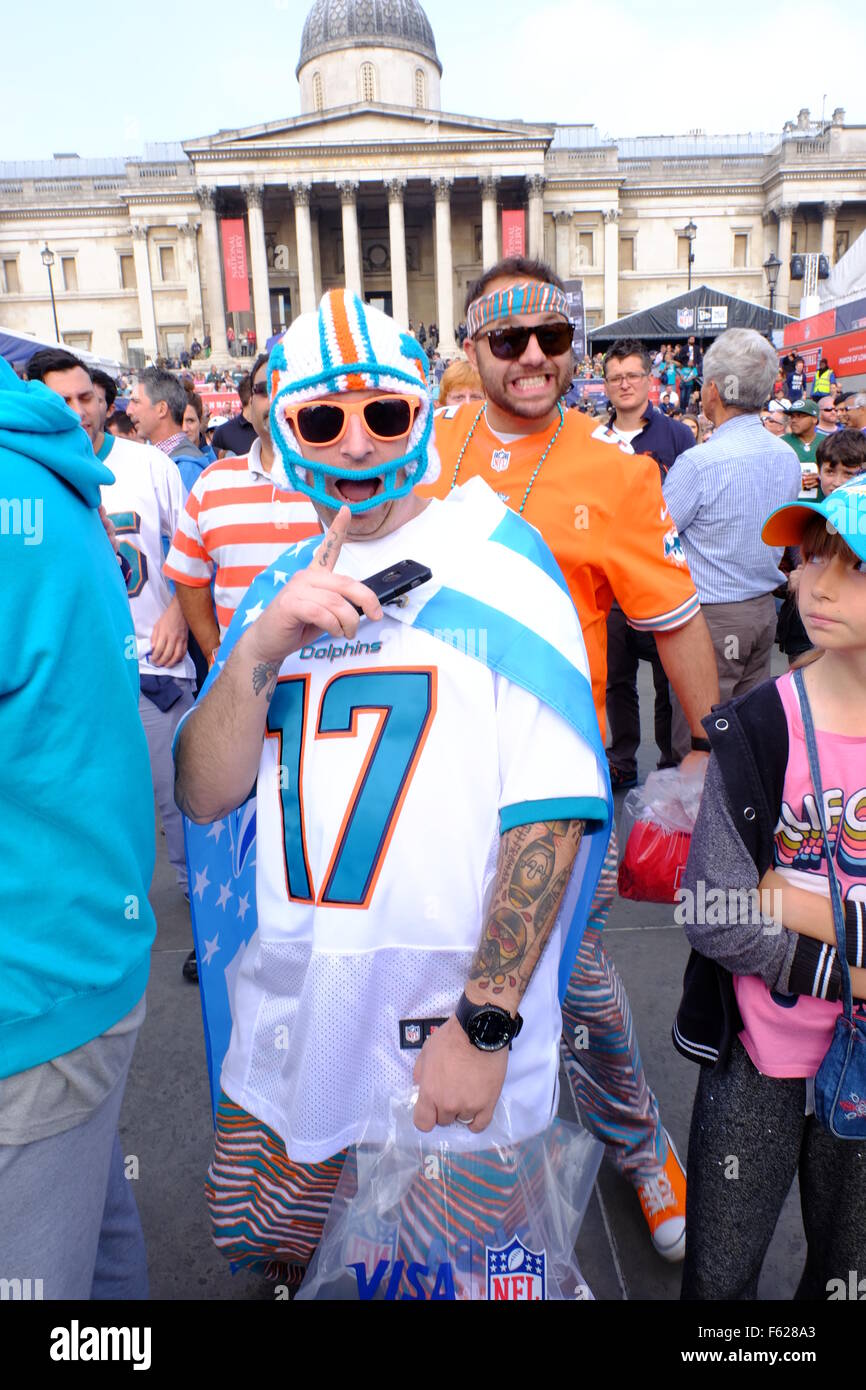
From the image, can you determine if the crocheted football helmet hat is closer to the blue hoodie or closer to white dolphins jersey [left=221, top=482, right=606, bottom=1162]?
white dolphins jersey [left=221, top=482, right=606, bottom=1162]

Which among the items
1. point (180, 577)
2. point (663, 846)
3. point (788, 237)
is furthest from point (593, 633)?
point (788, 237)

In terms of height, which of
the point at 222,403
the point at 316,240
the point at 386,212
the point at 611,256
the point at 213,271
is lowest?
the point at 222,403

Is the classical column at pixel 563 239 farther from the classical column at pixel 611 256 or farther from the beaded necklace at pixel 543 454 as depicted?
the beaded necklace at pixel 543 454

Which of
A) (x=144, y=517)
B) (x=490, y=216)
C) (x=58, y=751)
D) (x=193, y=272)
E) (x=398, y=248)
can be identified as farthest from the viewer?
(x=193, y=272)

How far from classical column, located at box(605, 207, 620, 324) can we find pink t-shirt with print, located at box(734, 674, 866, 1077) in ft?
185

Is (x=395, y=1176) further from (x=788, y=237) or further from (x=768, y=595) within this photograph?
(x=788, y=237)

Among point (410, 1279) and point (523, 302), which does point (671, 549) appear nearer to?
point (523, 302)

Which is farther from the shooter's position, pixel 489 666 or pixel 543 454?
pixel 543 454

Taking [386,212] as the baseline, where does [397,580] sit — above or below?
below

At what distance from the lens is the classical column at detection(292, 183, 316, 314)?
1935 inches

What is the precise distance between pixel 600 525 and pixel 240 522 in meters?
1.70

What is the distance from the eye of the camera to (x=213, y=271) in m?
50.6

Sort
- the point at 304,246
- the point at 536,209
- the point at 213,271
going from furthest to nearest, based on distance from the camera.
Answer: the point at 213,271, the point at 536,209, the point at 304,246

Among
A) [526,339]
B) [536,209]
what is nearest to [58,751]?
[526,339]
